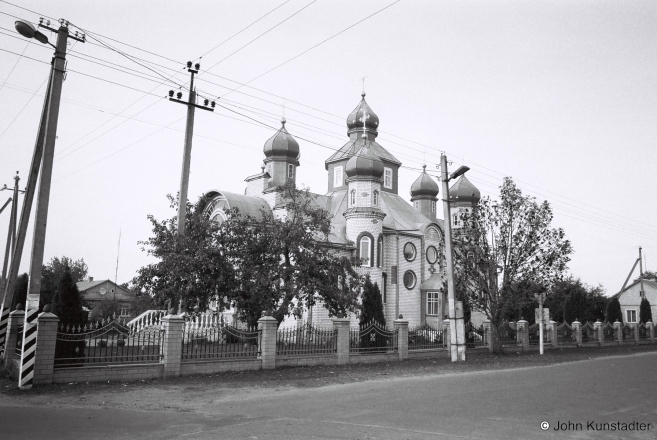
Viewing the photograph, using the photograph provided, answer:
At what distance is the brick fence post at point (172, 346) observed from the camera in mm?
14055

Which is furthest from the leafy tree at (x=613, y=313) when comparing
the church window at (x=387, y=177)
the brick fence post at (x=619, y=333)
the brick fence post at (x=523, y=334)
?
the church window at (x=387, y=177)

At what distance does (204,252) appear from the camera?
18.9 m

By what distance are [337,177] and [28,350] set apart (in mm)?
31174

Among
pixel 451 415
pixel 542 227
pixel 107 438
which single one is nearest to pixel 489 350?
pixel 542 227

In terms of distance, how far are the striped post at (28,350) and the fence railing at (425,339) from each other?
1339 cm

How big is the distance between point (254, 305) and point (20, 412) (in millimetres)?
10868

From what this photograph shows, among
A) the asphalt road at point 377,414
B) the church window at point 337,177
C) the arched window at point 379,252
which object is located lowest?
the asphalt road at point 377,414

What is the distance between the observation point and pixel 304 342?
17.8 m

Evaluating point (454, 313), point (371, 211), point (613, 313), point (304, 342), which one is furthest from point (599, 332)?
point (304, 342)

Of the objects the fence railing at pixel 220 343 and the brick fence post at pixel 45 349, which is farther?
the fence railing at pixel 220 343

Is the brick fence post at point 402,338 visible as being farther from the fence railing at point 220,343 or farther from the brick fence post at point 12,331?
the brick fence post at point 12,331

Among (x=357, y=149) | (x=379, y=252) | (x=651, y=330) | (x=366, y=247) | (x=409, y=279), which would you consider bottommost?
(x=651, y=330)

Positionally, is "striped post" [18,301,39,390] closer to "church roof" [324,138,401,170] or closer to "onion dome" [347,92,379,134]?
"church roof" [324,138,401,170]

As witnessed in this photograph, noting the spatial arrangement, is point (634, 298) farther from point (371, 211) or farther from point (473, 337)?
point (473, 337)
